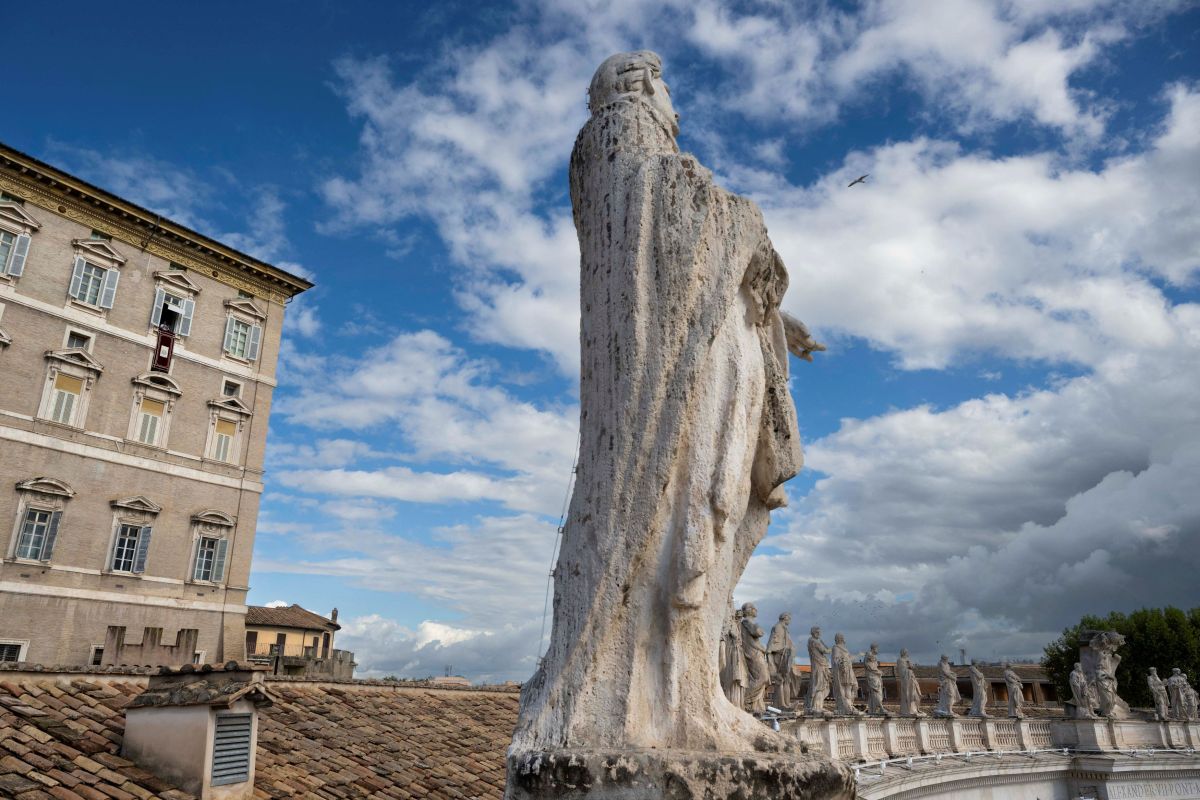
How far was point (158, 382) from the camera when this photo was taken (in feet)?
107

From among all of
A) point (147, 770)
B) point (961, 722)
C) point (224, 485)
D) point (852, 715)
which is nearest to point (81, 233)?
point (224, 485)

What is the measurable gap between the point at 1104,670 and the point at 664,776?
34621 millimetres

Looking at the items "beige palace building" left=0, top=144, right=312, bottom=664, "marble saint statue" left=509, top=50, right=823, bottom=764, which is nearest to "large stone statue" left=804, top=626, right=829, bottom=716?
"marble saint statue" left=509, top=50, right=823, bottom=764

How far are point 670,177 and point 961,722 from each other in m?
23.4

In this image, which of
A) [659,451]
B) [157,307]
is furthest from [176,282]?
[659,451]

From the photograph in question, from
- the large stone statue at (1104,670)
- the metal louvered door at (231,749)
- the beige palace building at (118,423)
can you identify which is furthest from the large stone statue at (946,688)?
the beige palace building at (118,423)

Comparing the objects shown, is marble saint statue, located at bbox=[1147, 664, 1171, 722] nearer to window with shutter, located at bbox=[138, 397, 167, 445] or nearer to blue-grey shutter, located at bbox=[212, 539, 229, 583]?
blue-grey shutter, located at bbox=[212, 539, 229, 583]

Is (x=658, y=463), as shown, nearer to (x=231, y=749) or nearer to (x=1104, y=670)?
(x=231, y=749)

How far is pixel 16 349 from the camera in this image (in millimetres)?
28969

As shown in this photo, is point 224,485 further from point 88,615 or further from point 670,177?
point 670,177

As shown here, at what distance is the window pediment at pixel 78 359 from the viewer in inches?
1166

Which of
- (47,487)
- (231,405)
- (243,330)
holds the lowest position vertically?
→ (47,487)

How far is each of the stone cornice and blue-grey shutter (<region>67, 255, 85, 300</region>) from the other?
1.67 m

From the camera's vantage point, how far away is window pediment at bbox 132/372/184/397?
3200cm
